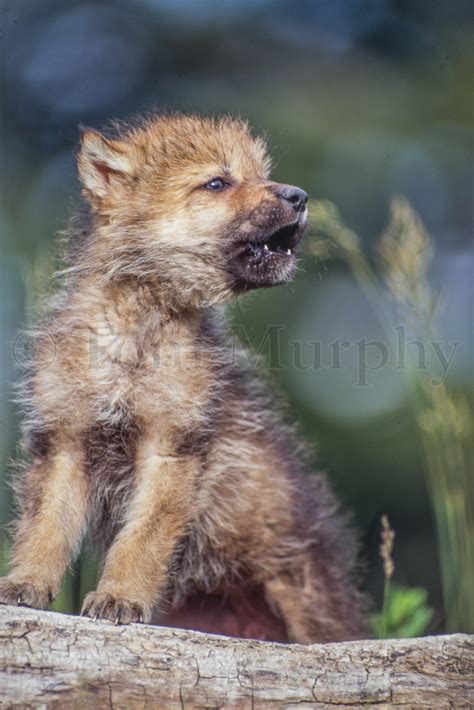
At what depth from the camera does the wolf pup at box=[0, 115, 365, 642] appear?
436cm

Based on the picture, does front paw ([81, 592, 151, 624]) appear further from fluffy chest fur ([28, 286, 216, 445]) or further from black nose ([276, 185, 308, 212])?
black nose ([276, 185, 308, 212])

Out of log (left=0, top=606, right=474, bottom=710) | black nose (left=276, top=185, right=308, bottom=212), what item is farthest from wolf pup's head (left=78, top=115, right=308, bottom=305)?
log (left=0, top=606, right=474, bottom=710)

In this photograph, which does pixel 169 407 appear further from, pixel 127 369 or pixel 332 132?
pixel 332 132

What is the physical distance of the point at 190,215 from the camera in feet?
15.5

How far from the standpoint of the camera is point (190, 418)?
14.6ft

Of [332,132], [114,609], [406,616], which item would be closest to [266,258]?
[114,609]

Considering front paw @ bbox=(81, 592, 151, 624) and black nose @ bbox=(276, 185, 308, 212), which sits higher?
black nose @ bbox=(276, 185, 308, 212)

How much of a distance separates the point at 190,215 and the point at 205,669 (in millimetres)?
2179

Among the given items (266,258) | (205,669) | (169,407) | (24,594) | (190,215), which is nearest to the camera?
(205,669)

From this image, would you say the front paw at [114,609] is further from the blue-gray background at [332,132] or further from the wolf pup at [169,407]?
the blue-gray background at [332,132]

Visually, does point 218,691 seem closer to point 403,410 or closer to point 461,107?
point 403,410

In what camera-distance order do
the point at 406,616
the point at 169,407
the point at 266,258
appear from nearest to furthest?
1. the point at 169,407
2. the point at 266,258
3. the point at 406,616

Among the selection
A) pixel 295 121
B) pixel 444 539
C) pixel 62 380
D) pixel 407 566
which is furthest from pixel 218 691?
pixel 295 121

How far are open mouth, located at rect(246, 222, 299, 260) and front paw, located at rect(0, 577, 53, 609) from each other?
1.76 metres
